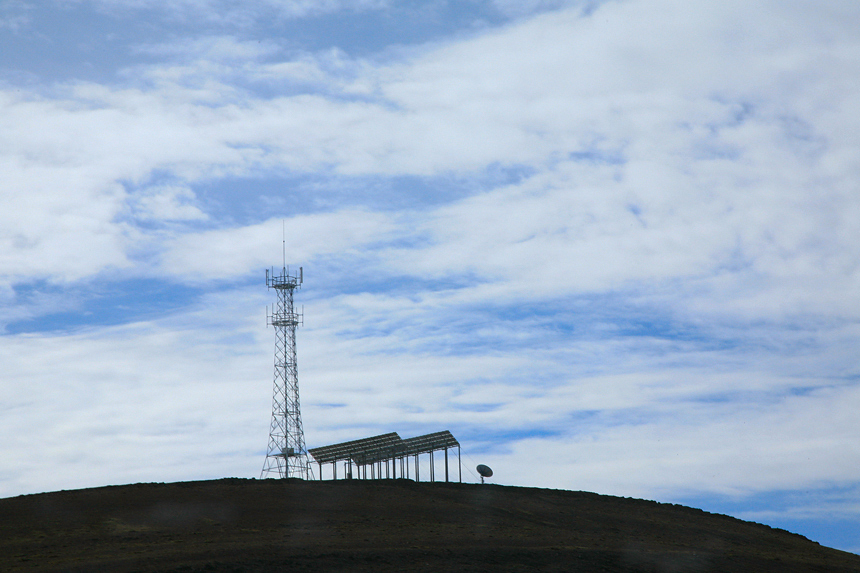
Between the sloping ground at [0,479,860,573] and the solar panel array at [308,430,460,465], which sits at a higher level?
the solar panel array at [308,430,460,465]

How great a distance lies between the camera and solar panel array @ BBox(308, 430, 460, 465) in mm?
56625

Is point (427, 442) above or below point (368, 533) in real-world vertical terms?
above

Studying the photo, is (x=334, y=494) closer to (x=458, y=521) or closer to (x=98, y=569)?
(x=458, y=521)

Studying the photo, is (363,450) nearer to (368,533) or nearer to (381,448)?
(381,448)

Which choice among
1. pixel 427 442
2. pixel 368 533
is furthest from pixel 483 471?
pixel 368 533

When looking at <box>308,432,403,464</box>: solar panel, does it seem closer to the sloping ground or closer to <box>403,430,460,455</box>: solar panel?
<box>403,430,460,455</box>: solar panel

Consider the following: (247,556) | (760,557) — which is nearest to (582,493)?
(760,557)

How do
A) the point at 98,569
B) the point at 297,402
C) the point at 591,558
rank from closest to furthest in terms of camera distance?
the point at 98,569 → the point at 591,558 → the point at 297,402

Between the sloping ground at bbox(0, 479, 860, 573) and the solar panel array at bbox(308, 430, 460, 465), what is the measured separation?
3.46m

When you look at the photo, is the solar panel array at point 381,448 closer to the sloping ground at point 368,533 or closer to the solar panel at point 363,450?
the solar panel at point 363,450

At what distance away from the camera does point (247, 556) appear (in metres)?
34.5

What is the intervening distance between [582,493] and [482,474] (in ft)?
20.0

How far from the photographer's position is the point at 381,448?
187ft

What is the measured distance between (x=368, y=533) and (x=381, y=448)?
55.4 feet
